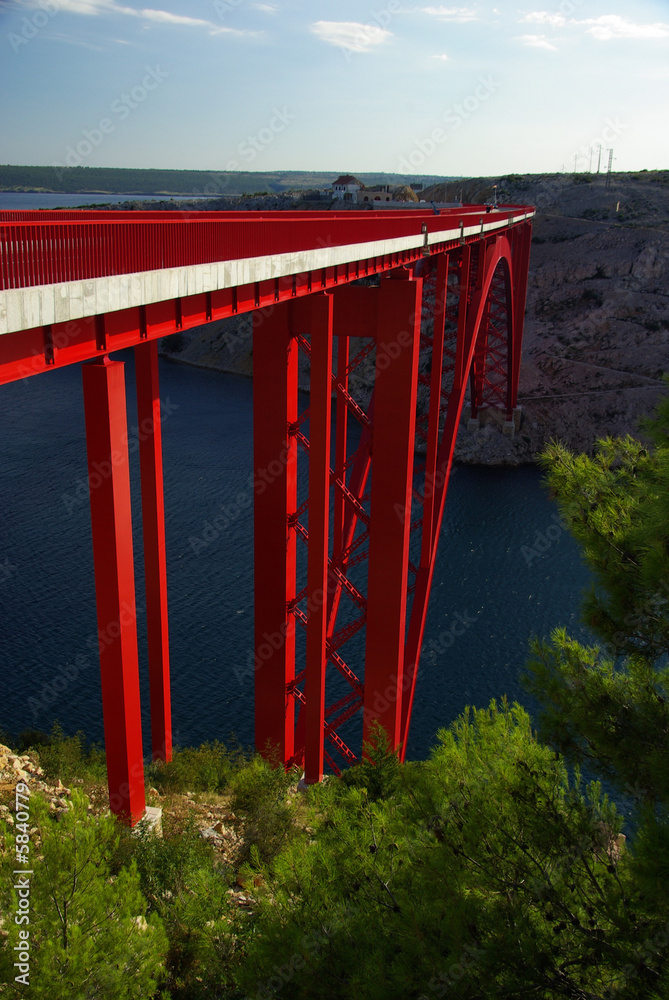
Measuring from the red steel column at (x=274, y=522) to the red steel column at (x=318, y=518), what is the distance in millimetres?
944

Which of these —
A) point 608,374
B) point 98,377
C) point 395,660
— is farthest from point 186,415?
point 98,377

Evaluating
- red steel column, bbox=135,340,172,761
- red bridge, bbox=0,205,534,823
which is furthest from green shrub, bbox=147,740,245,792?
red steel column, bbox=135,340,172,761

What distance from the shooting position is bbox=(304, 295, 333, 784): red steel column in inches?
467

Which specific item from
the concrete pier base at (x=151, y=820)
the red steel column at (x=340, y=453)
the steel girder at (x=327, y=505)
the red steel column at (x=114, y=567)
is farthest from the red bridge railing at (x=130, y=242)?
the concrete pier base at (x=151, y=820)

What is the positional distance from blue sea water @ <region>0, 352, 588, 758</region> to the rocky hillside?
5.88m

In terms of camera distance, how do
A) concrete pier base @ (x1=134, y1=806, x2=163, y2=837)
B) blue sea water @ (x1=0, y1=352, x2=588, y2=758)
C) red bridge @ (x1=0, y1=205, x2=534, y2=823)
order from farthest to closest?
blue sea water @ (x1=0, y1=352, x2=588, y2=758), concrete pier base @ (x1=134, y1=806, x2=163, y2=837), red bridge @ (x1=0, y1=205, x2=534, y2=823)

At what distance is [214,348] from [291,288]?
60625mm

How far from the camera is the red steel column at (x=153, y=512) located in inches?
443

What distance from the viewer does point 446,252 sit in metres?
18.5

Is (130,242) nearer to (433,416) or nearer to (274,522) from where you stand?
(274,522)

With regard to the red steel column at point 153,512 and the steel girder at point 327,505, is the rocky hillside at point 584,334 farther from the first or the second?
the red steel column at point 153,512

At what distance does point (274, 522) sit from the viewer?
13914mm

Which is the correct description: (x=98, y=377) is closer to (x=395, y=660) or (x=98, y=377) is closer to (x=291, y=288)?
(x=291, y=288)

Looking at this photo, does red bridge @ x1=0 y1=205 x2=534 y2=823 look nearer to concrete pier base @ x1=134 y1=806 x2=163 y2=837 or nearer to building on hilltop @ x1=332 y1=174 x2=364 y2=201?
concrete pier base @ x1=134 y1=806 x2=163 y2=837
